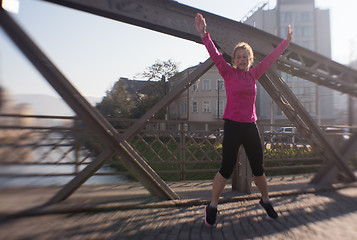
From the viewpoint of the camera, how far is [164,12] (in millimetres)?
2932

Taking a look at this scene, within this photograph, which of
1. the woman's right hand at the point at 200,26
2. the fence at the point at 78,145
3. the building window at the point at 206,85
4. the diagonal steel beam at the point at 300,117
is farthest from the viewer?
the building window at the point at 206,85

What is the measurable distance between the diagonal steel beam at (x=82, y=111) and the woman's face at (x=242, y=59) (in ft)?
5.01

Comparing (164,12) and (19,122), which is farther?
(164,12)

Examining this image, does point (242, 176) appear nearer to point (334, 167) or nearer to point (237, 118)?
point (237, 118)

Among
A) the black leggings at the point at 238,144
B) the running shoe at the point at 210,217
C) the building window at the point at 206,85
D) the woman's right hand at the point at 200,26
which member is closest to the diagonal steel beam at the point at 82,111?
the running shoe at the point at 210,217

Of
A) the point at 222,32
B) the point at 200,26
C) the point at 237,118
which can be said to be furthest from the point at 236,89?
the point at 222,32

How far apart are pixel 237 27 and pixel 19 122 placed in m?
2.87

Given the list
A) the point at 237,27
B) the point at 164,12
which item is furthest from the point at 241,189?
the point at 164,12

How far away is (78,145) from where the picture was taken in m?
5.01

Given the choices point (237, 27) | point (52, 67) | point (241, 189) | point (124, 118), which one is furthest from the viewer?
point (124, 118)

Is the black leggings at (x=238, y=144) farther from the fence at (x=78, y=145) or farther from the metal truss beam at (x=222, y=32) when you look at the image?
the fence at (x=78, y=145)

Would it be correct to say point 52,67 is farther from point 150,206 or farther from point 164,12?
point 150,206

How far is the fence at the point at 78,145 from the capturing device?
2.55 meters

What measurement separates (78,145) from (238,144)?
3.47m
